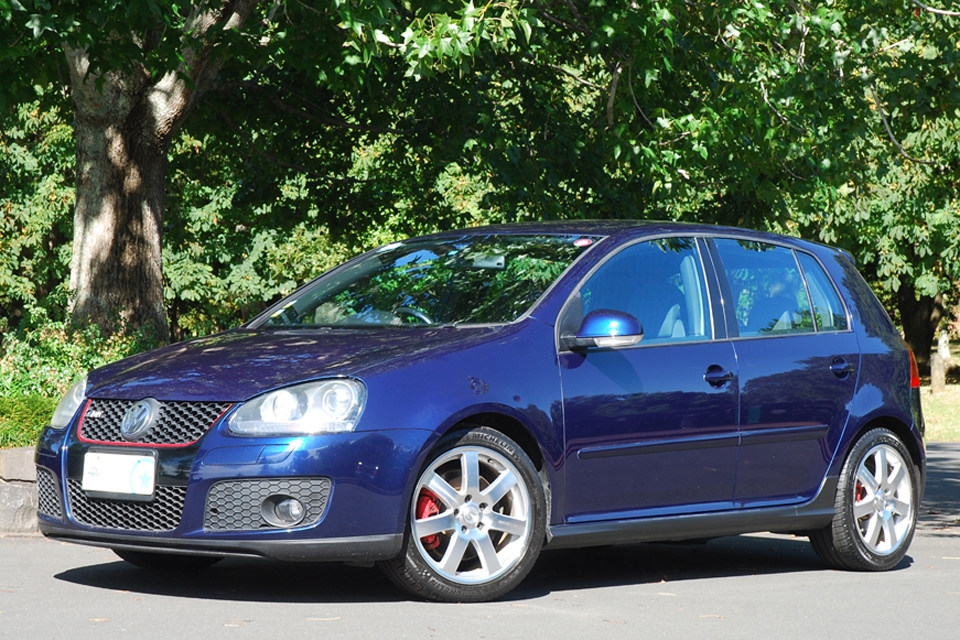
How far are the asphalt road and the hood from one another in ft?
2.76

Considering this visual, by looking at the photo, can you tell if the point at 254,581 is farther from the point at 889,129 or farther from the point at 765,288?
the point at 889,129

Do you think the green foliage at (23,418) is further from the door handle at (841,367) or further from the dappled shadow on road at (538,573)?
the door handle at (841,367)

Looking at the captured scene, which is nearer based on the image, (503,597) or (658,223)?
(503,597)

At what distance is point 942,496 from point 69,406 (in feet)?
27.6

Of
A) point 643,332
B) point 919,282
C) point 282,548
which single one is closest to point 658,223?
point 643,332

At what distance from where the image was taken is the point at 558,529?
6.41 m

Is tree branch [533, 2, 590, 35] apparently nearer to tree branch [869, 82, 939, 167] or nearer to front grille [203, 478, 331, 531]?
tree branch [869, 82, 939, 167]

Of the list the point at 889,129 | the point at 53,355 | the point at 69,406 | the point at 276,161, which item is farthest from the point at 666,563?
the point at 276,161

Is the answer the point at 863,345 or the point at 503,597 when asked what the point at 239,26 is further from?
the point at 503,597

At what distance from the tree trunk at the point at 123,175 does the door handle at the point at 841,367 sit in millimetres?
7101

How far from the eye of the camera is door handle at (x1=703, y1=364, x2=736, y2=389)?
6930 mm

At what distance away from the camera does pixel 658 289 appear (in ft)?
23.3

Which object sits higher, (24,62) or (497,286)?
(24,62)

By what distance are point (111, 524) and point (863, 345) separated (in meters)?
3.89
